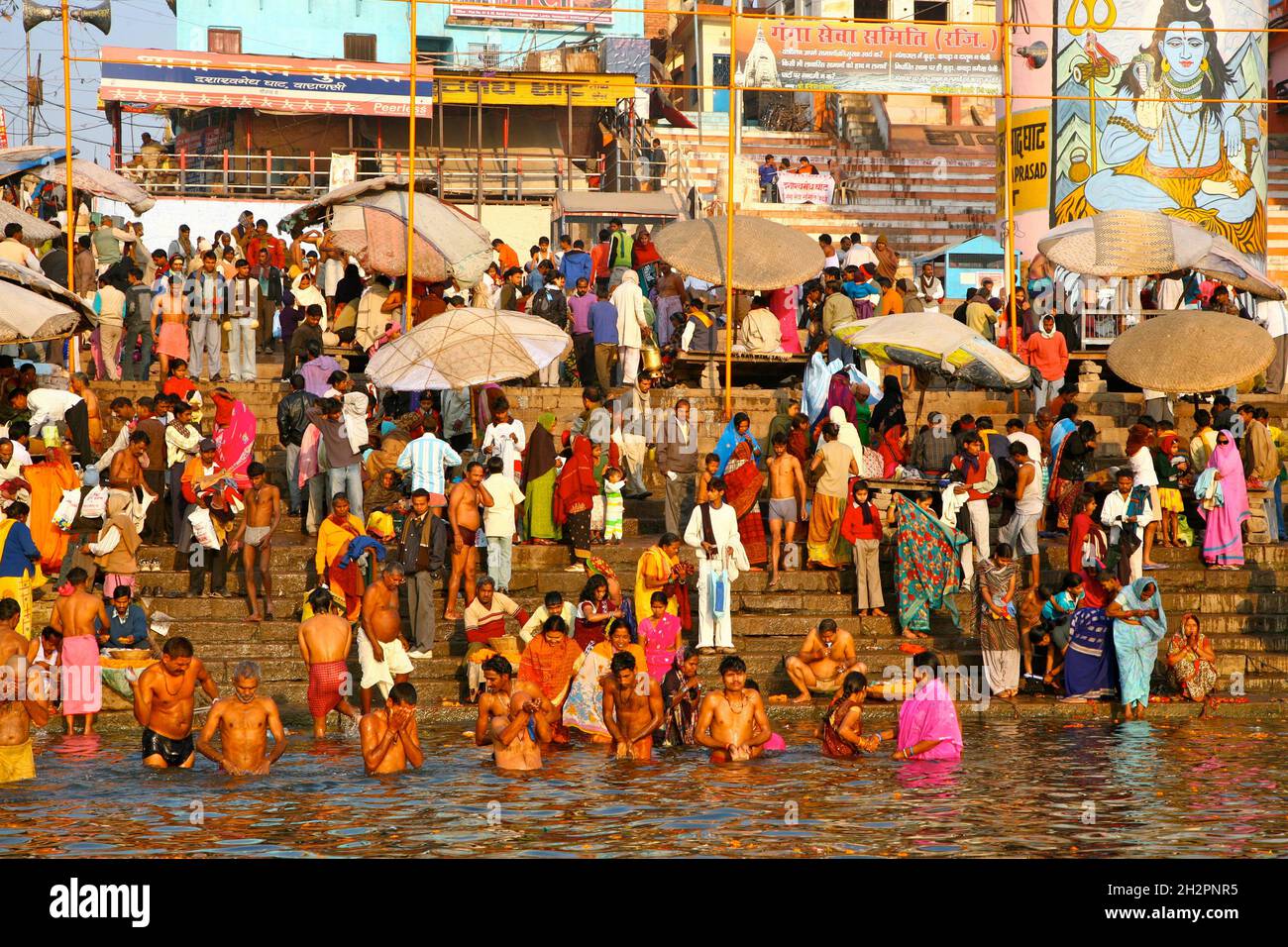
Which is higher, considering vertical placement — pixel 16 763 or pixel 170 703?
pixel 170 703

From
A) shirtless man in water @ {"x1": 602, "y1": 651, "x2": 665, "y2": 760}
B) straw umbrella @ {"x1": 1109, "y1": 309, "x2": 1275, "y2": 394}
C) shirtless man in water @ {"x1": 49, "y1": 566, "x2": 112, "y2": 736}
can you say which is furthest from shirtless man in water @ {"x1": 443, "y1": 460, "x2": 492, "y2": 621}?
straw umbrella @ {"x1": 1109, "y1": 309, "x2": 1275, "y2": 394}

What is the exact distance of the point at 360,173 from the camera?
34156mm

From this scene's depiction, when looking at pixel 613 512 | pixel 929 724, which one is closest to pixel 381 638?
pixel 613 512

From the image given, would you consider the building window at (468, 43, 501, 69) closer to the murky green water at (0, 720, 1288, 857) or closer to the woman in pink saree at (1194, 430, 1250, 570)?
the woman in pink saree at (1194, 430, 1250, 570)

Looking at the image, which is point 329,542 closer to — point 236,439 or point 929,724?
point 236,439

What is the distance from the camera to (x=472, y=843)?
10.5 meters

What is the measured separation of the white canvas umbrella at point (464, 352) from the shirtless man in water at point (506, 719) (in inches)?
179

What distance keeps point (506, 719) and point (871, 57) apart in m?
25.1

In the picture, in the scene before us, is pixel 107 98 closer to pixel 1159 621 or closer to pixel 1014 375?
pixel 1014 375

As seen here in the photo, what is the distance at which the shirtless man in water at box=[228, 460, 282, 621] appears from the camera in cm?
1500

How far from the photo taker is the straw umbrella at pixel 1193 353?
1769 cm

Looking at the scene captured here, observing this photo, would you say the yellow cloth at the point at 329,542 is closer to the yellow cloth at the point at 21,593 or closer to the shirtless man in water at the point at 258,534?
the shirtless man in water at the point at 258,534

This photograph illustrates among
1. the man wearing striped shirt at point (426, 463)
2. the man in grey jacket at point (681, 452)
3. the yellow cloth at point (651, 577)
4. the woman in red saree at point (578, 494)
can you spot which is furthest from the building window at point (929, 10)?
the yellow cloth at point (651, 577)
